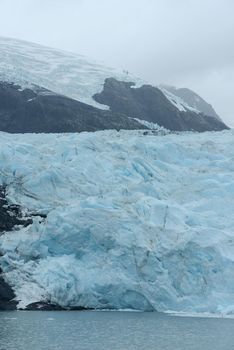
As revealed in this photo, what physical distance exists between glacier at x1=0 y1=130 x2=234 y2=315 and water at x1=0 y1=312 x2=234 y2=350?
1213 mm

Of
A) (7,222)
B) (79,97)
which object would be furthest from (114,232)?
(79,97)

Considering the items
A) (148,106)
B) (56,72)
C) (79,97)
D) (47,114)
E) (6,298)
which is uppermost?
(56,72)

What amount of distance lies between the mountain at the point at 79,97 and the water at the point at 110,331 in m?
18.7

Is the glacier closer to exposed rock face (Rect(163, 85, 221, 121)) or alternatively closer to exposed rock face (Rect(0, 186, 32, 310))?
Answer: exposed rock face (Rect(0, 186, 32, 310))

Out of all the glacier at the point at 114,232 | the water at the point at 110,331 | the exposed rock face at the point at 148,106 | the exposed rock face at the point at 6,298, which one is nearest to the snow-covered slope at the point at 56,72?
the exposed rock face at the point at 148,106

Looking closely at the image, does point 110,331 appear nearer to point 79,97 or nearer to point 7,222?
point 7,222

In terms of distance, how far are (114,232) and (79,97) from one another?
20.1m

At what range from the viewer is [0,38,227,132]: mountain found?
43781 mm

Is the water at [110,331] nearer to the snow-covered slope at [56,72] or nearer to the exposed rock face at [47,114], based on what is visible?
the exposed rock face at [47,114]

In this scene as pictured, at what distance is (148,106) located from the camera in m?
51.8

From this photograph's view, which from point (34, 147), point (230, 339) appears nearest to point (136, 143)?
point (34, 147)

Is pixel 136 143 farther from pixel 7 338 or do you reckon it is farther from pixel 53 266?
pixel 7 338

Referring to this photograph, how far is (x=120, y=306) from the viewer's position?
28531mm

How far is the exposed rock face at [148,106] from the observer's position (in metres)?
49.6
